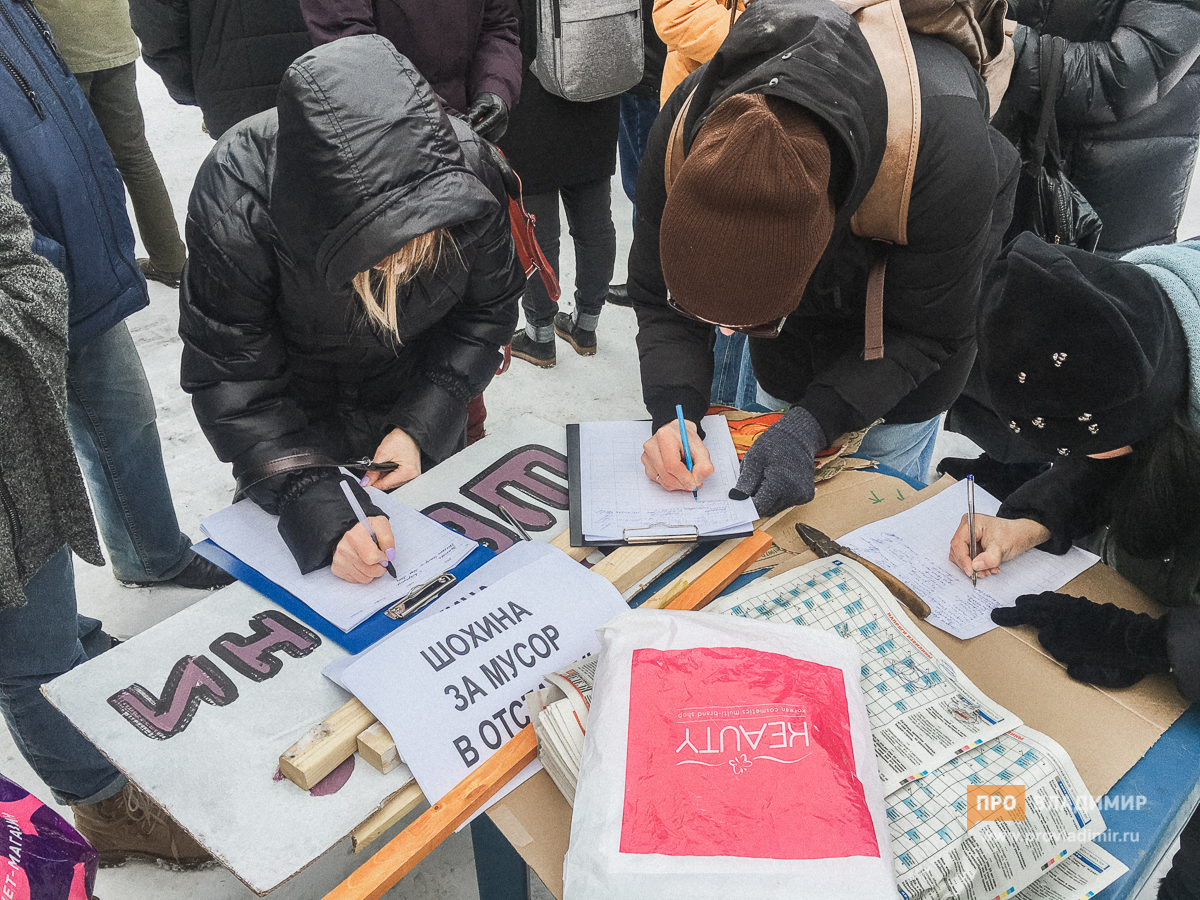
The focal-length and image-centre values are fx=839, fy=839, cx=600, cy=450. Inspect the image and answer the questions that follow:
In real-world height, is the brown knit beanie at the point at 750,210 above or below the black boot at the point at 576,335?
above

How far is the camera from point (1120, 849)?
2.83ft

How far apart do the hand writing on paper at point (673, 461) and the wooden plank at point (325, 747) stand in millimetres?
545

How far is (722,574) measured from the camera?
112cm

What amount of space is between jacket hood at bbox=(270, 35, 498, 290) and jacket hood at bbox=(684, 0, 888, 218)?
0.32 meters

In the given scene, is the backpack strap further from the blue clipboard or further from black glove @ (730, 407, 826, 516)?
the blue clipboard

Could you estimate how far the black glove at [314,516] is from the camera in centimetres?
114

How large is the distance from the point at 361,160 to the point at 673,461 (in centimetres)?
59

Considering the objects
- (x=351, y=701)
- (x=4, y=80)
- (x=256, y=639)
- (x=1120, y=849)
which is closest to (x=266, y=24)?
(x=4, y=80)

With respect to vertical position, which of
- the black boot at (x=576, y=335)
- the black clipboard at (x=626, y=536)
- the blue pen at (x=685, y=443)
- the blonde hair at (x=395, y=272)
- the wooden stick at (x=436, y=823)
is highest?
the blonde hair at (x=395, y=272)

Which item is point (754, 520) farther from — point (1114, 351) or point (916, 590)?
point (1114, 351)

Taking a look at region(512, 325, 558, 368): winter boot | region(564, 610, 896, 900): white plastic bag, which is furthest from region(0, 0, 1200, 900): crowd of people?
region(512, 325, 558, 368): winter boot

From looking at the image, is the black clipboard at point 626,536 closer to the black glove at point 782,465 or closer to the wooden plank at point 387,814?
the black glove at point 782,465

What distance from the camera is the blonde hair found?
109 centimetres

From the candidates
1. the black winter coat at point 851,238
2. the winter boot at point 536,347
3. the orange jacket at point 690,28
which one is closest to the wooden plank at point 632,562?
the black winter coat at point 851,238
